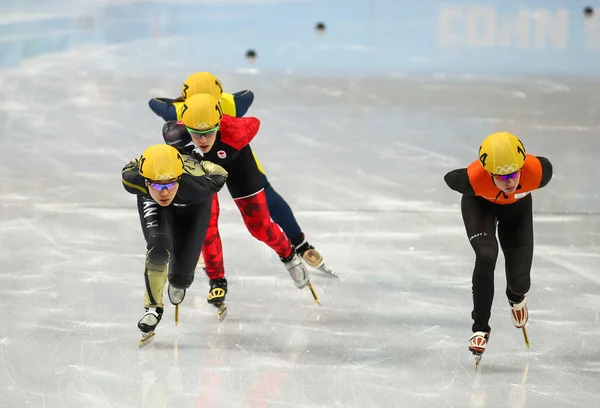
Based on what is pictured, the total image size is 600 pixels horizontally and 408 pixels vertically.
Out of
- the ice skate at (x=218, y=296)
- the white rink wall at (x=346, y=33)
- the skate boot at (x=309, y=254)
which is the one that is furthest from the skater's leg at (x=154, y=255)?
the white rink wall at (x=346, y=33)

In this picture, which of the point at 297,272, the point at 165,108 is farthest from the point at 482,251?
the point at 165,108

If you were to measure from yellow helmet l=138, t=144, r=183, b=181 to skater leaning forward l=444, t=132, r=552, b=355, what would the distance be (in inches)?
46.3

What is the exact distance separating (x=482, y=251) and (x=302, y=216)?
7.67 ft

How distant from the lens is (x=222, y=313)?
15.9ft

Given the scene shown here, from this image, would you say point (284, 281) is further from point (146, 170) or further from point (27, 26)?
point (27, 26)

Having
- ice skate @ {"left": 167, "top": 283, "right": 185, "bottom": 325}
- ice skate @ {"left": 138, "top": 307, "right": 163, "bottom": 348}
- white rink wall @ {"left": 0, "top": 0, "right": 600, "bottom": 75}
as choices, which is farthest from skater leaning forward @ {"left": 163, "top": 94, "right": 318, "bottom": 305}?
white rink wall @ {"left": 0, "top": 0, "right": 600, "bottom": 75}

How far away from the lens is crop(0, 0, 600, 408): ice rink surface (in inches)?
163

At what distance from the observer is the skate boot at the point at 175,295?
15.0 feet

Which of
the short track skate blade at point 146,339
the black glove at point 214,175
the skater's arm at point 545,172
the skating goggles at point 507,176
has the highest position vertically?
the skating goggles at point 507,176

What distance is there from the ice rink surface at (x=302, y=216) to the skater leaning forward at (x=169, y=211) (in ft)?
1.03

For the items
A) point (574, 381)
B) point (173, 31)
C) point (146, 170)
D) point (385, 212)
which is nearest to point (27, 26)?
point (173, 31)

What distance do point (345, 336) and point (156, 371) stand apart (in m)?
0.95

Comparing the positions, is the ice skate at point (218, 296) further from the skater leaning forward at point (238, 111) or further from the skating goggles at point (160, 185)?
the skating goggles at point (160, 185)

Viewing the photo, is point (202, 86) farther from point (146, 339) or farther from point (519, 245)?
point (519, 245)
